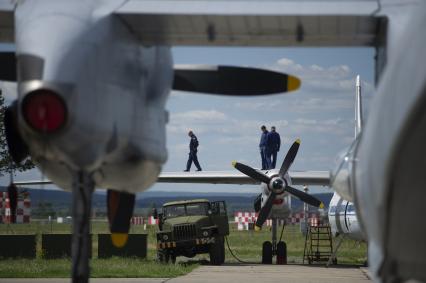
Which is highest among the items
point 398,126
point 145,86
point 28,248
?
point 145,86

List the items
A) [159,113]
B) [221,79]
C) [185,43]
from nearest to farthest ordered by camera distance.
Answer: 1. [185,43]
2. [159,113]
3. [221,79]

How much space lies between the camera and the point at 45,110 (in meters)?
5.34

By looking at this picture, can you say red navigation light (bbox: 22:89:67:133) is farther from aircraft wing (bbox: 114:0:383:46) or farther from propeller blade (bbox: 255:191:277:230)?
propeller blade (bbox: 255:191:277:230)

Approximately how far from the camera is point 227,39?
6.12m

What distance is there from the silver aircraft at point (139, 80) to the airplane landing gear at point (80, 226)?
11 mm

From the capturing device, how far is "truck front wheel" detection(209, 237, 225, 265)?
2572 centimetres

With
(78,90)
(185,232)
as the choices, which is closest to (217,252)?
(185,232)

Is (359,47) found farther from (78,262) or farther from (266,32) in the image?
(78,262)

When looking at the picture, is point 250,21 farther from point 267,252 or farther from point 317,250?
point 317,250

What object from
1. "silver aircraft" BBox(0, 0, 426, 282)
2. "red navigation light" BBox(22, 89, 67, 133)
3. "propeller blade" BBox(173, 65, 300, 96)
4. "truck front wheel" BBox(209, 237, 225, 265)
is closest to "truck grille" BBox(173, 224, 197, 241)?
"truck front wheel" BBox(209, 237, 225, 265)

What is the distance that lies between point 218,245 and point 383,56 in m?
20.6

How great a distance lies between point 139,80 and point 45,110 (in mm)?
1037

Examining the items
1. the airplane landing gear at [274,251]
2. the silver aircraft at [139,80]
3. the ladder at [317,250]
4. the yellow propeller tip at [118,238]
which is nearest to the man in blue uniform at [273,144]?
the airplane landing gear at [274,251]

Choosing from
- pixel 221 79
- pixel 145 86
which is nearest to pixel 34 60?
pixel 145 86
